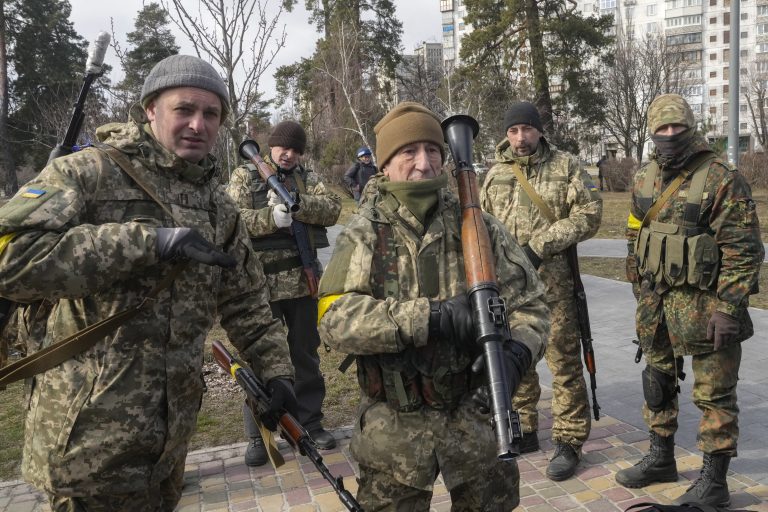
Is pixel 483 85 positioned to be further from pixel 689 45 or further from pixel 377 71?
pixel 689 45

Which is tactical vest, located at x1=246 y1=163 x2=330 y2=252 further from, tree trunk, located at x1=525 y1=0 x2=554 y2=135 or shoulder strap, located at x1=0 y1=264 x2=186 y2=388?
tree trunk, located at x1=525 y1=0 x2=554 y2=135

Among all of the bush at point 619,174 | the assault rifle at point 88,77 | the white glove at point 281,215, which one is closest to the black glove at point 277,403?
the assault rifle at point 88,77

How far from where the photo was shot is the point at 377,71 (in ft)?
118

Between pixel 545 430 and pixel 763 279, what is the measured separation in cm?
677

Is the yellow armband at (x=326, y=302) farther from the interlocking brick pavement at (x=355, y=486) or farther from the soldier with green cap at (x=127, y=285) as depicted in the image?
the interlocking brick pavement at (x=355, y=486)

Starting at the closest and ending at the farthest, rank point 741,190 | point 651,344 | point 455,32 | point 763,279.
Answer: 1. point 741,190
2. point 651,344
3. point 763,279
4. point 455,32

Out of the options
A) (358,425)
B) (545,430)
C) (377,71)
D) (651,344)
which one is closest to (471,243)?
(358,425)

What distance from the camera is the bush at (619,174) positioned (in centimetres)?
2972

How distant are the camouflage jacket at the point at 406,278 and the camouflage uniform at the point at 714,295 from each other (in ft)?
5.17

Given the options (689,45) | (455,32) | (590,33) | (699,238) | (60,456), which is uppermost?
(455,32)

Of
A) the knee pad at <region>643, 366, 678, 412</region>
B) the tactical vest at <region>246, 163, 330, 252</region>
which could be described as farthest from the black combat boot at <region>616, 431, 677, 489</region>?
the tactical vest at <region>246, 163, 330, 252</region>

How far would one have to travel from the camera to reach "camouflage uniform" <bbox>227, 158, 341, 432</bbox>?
15.3ft

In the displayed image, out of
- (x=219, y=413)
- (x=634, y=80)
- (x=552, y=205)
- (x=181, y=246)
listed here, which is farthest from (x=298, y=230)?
(x=634, y=80)

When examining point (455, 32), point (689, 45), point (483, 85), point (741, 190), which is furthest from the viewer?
point (455, 32)
